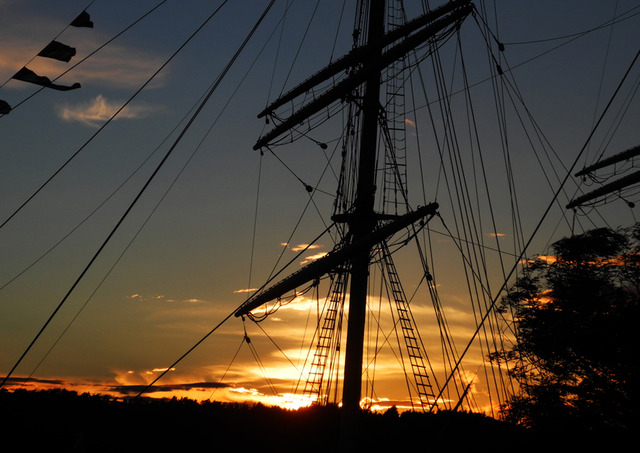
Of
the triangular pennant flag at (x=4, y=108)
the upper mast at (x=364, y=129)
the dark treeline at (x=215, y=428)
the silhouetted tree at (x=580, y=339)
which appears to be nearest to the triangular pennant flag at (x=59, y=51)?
the triangular pennant flag at (x=4, y=108)

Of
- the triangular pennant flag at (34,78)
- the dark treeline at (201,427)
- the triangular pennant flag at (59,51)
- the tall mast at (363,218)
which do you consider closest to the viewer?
the triangular pennant flag at (34,78)

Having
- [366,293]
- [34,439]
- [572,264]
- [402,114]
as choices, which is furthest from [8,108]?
[572,264]

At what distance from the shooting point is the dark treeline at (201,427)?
18484 millimetres

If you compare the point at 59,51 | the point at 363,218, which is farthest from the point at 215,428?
the point at 59,51

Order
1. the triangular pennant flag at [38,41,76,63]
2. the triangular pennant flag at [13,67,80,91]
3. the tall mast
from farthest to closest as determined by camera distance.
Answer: the tall mast, the triangular pennant flag at [38,41,76,63], the triangular pennant flag at [13,67,80,91]

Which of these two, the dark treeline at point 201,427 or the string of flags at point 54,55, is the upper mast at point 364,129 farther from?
the string of flags at point 54,55

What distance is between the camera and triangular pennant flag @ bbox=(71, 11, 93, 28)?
1002cm

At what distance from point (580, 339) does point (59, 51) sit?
23.0m

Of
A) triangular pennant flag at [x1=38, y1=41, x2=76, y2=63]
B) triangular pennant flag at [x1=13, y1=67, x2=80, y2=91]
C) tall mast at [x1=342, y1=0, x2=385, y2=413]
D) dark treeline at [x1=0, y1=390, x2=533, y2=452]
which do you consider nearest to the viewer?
triangular pennant flag at [x1=13, y1=67, x2=80, y2=91]

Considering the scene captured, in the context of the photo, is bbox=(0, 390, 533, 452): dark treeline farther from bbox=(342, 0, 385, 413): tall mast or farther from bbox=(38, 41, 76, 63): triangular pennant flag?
bbox=(38, 41, 76, 63): triangular pennant flag

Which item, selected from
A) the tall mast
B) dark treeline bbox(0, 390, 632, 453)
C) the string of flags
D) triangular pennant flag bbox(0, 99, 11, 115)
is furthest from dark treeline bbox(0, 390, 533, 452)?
the string of flags

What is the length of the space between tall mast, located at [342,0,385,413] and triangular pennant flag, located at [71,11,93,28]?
9989 millimetres

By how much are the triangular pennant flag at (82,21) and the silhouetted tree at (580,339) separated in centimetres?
1940

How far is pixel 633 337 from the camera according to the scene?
927 inches
